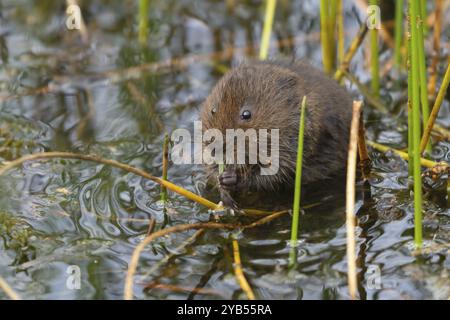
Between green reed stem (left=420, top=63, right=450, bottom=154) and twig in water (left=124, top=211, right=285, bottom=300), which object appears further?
green reed stem (left=420, top=63, right=450, bottom=154)

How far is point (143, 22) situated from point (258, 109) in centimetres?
279

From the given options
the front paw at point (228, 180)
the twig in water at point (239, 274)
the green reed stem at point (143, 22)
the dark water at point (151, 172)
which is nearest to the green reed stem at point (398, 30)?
the dark water at point (151, 172)

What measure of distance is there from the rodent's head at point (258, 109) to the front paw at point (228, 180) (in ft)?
0.18

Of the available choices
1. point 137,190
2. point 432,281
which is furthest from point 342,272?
point 137,190

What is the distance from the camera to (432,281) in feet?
13.5

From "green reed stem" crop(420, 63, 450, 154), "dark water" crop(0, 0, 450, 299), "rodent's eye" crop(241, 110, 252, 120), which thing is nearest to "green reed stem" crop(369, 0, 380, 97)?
"dark water" crop(0, 0, 450, 299)

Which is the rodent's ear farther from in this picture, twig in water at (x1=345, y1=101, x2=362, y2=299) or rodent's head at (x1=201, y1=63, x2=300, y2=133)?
twig in water at (x1=345, y1=101, x2=362, y2=299)

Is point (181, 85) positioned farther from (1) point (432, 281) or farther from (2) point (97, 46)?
(1) point (432, 281)

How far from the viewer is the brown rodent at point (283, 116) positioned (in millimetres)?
5074

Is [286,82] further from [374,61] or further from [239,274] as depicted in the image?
[239,274]

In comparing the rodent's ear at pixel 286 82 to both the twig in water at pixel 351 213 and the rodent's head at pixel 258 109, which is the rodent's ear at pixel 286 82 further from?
the twig in water at pixel 351 213

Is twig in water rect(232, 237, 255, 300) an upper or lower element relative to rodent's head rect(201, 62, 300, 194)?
lower

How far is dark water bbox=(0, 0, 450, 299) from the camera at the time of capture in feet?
13.8
